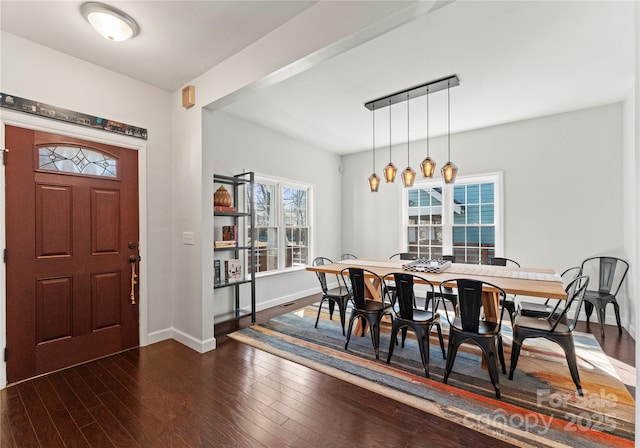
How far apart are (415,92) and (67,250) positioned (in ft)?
13.5

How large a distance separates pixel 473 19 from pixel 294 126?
295 cm

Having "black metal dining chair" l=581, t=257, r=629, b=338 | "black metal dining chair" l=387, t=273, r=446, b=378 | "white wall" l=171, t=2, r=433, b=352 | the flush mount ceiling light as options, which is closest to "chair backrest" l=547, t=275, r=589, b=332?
"black metal dining chair" l=387, t=273, r=446, b=378

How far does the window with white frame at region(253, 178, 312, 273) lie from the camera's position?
15.8 ft

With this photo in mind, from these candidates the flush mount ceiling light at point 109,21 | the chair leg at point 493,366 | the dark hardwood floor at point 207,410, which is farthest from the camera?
the chair leg at point 493,366

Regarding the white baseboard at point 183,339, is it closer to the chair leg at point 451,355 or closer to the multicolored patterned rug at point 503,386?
the multicolored patterned rug at point 503,386

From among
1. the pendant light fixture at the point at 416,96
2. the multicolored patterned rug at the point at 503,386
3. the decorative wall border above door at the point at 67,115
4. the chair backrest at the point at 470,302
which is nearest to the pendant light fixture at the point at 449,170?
the pendant light fixture at the point at 416,96

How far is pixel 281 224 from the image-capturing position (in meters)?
5.10

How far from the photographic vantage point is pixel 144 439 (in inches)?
73.8

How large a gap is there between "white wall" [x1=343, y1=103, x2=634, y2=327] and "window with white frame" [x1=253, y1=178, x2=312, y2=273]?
2689 mm

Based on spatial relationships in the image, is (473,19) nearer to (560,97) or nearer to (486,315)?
(560,97)

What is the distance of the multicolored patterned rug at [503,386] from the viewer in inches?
76.9

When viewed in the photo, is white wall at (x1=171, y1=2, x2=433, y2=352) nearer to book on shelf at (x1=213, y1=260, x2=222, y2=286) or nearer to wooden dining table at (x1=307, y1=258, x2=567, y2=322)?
book on shelf at (x1=213, y1=260, x2=222, y2=286)

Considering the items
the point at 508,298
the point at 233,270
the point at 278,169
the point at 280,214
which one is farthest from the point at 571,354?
the point at 278,169

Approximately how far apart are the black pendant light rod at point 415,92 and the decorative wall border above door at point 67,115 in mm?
2873
